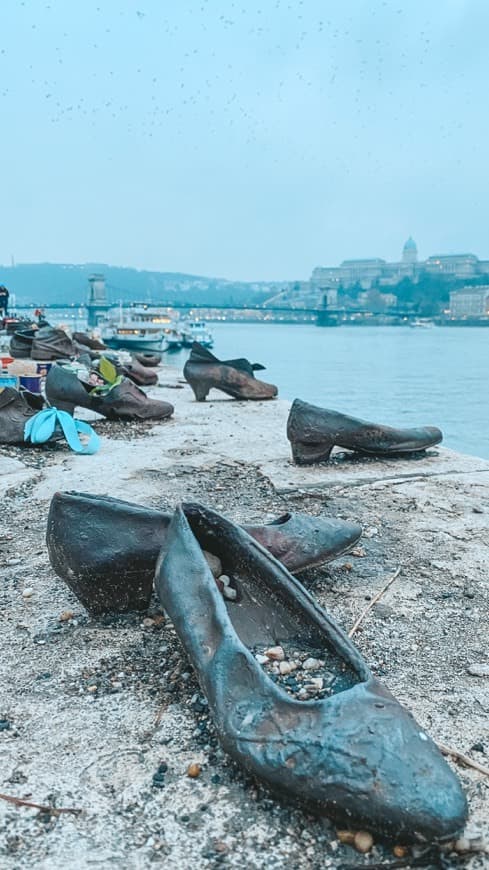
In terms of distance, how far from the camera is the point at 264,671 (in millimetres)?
1742

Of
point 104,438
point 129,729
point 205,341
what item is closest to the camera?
point 129,729

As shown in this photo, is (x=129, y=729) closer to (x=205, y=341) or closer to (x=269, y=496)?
(x=269, y=496)

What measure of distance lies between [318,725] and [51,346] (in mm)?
10277

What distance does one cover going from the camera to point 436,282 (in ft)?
302

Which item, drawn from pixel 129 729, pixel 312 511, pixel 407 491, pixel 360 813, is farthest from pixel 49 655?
Answer: pixel 407 491

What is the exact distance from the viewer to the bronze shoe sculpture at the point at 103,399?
20.7ft

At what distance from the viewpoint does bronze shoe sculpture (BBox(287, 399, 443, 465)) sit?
484 centimetres

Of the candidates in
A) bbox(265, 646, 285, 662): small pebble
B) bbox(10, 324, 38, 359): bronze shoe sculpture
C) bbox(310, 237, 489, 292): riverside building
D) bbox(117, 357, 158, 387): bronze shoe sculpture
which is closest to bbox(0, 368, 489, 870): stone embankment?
bbox(265, 646, 285, 662): small pebble

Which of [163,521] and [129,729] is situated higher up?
[163,521]

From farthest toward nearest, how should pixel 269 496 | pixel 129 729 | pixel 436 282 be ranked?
pixel 436 282
pixel 269 496
pixel 129 729

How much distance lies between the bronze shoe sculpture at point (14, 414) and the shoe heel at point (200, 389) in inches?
117

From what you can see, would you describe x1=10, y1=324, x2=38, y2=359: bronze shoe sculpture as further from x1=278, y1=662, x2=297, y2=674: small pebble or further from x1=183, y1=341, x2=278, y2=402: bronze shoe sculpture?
x1=278, y1=662, x2=297, y2=674: small pebble

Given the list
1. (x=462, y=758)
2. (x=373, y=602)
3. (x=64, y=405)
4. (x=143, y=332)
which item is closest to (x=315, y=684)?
(x=462, y=758)

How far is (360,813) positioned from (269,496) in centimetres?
275
